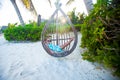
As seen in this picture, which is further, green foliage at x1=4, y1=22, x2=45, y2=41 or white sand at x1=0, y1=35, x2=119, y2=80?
green foliage at x1=4, y1=22, x2=45, y2=41

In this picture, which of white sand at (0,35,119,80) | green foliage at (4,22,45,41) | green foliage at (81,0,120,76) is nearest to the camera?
green foliage at (81,0,120,76)

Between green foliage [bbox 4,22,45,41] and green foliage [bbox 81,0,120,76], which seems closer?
green foliage [bbox 81,0,120,76]

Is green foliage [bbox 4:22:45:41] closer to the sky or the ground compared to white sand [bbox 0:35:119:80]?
closer to the sky

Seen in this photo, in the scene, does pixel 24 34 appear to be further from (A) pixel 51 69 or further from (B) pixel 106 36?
(B) pixel 106 36

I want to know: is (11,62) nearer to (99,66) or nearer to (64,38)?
(64,38)

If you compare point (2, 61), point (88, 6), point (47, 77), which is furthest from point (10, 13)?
point (47, 77)

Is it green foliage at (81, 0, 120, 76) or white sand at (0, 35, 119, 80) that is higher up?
green foliage at (81, 0, 120, 76)

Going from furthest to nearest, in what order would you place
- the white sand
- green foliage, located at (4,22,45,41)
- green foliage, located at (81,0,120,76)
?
green foliage, located at (4,22,45,41) → the white sand → green foliage, located at (81,0,120,76)

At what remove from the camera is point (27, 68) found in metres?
5.25

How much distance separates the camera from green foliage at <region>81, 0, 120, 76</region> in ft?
13.6

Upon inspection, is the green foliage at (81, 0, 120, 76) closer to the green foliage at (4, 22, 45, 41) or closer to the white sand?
the white sand

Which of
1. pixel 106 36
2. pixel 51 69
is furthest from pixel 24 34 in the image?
pixel 106 36

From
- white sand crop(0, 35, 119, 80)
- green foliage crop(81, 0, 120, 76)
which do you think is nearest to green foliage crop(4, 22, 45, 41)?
white sand crop(0, 35, 119, 80)

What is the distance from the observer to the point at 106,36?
4258 millimetres
